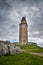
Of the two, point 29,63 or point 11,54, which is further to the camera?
point 11,54

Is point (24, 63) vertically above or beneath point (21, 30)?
beneath

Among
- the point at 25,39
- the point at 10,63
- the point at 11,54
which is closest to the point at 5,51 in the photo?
the point at 11,54

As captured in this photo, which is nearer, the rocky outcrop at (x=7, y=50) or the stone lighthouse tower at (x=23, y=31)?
the rocky outcrop at (x=7, y=50)

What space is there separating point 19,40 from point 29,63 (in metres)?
100

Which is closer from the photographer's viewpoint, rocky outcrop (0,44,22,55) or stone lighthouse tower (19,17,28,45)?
rocky outcrop (0,44,22,55)

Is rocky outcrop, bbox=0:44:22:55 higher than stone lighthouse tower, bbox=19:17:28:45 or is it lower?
lower

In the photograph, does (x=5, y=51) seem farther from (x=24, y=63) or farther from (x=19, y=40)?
(x=19, y=40)

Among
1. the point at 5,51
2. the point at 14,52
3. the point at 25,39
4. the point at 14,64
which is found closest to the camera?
the point at 14,64

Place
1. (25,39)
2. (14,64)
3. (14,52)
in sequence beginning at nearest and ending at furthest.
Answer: (14,64) → (14,52) → (25,39)

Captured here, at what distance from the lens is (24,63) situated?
75.6 feet

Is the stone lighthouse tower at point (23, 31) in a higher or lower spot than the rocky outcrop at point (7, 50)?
higher

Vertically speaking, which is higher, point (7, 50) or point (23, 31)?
point (23, 31)

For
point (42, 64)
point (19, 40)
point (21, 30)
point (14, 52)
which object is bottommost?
point (42, 64)

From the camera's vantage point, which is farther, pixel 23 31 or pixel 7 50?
pixel 23 31
